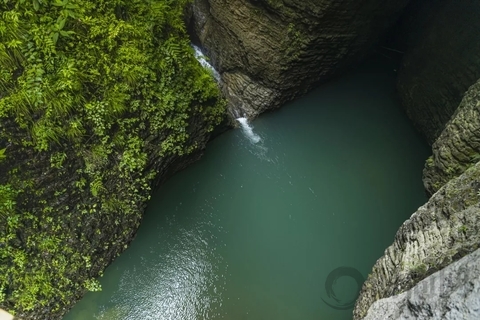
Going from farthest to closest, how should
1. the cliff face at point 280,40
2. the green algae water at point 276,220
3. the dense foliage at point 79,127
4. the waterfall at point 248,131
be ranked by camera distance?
the waterfall at point 248,131, the cliff face at point 280,40, the green algae water at point 276,220, the dense foliage at point 79,127

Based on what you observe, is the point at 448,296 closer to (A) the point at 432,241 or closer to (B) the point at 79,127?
(A) the point at 432,241

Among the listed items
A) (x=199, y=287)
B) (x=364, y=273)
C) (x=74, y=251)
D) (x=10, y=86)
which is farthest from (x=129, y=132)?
(x=364, y=273)

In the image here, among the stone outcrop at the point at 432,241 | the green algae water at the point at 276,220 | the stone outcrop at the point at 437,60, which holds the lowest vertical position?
the green algae water at the point at 276,220

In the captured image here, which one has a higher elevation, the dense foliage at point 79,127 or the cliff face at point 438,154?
the cliff face at point 438,154

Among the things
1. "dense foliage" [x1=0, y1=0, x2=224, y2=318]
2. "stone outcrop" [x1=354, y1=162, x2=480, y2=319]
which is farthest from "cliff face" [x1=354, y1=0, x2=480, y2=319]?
"dense foliage" [x1=0, y1=0, x2=224, y2=318]

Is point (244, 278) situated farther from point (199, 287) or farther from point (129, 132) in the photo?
point (129, 132)

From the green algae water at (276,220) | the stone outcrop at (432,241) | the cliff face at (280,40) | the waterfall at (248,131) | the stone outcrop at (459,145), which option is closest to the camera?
the stone outcrop at (432,241)


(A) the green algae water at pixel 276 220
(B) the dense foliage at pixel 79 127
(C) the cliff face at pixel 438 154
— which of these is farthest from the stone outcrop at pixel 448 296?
(B) the dense foliage at pixel 79 127

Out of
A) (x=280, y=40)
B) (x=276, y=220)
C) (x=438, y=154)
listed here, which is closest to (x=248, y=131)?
(x=280, y=40)

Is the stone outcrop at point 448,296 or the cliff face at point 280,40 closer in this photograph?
the stone outcrop at point 448,296

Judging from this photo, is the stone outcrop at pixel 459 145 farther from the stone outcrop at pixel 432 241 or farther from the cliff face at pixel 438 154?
the stone outcrop at pixel 432 241
